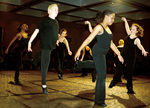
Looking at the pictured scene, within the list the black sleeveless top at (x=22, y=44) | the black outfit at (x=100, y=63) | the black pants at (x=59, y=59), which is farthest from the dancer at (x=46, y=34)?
the black pants at (x=59, y=59)

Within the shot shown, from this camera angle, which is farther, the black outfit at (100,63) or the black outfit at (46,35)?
the black outfit at (46,35)

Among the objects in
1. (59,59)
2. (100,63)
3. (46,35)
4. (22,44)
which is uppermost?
(46,35)

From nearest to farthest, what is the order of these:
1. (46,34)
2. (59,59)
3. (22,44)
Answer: (46,34)
(22,44)
(59,59)

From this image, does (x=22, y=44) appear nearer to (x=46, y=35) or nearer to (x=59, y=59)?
(x=46, y=35)

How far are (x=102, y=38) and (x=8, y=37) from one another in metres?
10.8

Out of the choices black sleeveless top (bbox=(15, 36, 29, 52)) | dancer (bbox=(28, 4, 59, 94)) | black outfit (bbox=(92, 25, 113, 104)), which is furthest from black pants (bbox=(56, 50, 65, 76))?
black outfit (bbox=(92, 25, 113, 104))

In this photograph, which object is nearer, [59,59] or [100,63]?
[100,63]

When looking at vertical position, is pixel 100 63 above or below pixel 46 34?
below

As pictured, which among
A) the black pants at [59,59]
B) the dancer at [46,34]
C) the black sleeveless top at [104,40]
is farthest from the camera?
the black pants at [59,59]

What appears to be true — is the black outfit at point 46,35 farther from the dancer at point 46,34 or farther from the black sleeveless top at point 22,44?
the black sleeveless top at point 22,44

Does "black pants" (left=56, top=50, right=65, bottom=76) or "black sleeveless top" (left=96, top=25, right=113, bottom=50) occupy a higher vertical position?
"black sleeveless top" (left=96, top=25, right=113, bottom=50)

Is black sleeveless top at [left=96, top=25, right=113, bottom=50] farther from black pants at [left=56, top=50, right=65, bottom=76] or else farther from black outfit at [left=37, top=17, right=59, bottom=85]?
black pants at [left=56, top=50, right=65, bottom=76]

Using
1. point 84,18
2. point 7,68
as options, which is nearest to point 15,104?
point 7,68

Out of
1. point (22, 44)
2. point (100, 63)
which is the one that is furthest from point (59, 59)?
point (100, 63)
